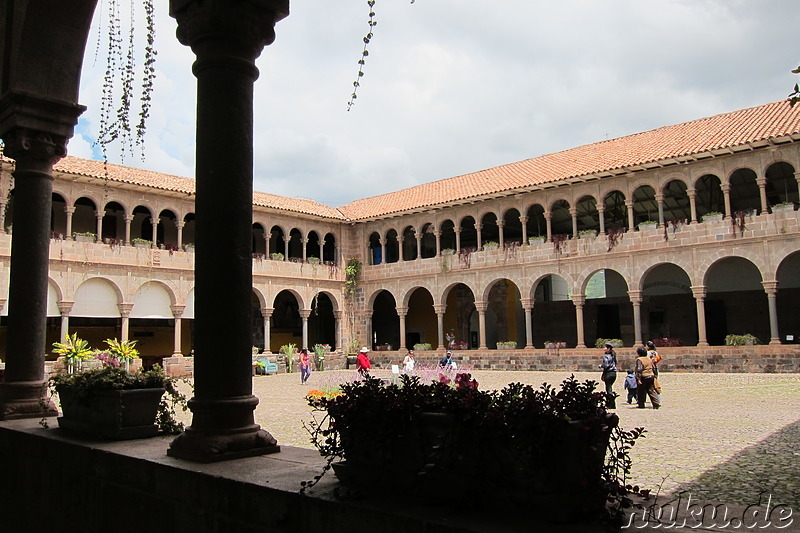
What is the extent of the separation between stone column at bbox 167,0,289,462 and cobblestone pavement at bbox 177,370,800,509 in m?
2.97

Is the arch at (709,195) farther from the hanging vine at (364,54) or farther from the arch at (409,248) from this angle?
the hanging vine at (364,54)

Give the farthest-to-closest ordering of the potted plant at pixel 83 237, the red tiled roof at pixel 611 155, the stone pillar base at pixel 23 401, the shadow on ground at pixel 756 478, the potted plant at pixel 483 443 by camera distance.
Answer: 1. the potted plant at pixel 83 237
2. the red tiled roof at pixel 611 155
3. the stone pillar base at pixel 23 401
4. the shadow on ground at pixel 756 478
5. the potted plant at pixel 483 443

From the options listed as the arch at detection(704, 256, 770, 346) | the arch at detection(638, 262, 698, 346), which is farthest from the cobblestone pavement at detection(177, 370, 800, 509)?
the arch at detection(638, 262, 698, 346)

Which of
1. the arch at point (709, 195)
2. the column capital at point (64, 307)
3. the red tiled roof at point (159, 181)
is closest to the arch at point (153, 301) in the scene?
the column capital at point (64, 307)

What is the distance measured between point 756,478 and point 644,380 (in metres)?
6.13

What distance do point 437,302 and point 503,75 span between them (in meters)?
18.8

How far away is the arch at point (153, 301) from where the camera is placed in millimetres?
24531

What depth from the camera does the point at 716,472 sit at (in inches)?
242

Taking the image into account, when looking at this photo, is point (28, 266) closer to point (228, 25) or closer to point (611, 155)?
point (228, 25)

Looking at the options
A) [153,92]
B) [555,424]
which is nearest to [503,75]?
[153,92]

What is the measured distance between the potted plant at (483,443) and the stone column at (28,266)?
4.07 meters

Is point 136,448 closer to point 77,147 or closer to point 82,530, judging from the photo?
point 82,530

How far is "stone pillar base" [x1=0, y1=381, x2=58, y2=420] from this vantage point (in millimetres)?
5496

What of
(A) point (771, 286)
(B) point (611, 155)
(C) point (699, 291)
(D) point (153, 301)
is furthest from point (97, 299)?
(A) point (771, 286)
